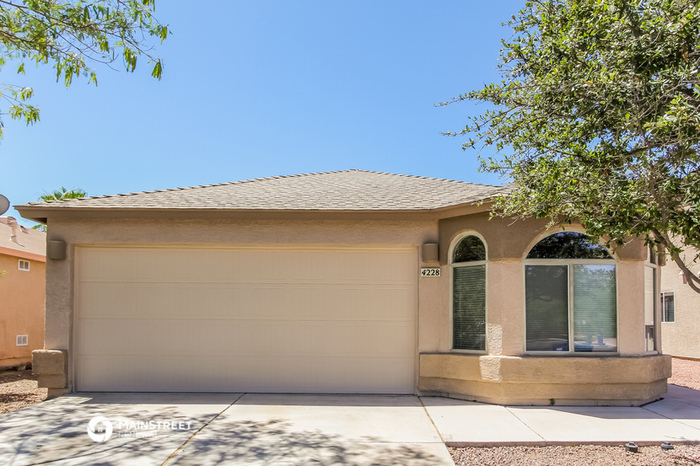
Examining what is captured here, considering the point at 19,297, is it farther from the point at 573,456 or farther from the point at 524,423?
the point at 573,456

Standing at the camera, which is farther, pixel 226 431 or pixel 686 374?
pixel 686 374

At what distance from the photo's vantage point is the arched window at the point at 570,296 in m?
8.88

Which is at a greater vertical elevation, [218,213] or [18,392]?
[218,213]

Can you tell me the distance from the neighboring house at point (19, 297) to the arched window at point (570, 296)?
497 inches

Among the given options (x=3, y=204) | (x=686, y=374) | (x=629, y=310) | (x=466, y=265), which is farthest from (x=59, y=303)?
(x=686, y=374)


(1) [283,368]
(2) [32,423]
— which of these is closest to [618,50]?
(1) [283,368]

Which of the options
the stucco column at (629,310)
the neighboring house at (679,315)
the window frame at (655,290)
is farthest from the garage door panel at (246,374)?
the neighboring house at (679,315)

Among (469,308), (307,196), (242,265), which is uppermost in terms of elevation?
(307,196)

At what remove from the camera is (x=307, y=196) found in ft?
35.3

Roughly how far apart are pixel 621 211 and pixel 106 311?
8521 millimetres

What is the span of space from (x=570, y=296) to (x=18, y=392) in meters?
10.3

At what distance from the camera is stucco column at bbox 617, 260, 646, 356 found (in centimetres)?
884

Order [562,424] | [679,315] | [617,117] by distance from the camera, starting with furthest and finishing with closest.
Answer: [679,315], [562,424], [617,117]

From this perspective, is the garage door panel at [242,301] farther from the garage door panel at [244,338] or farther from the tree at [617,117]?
the tree at [617,117]
